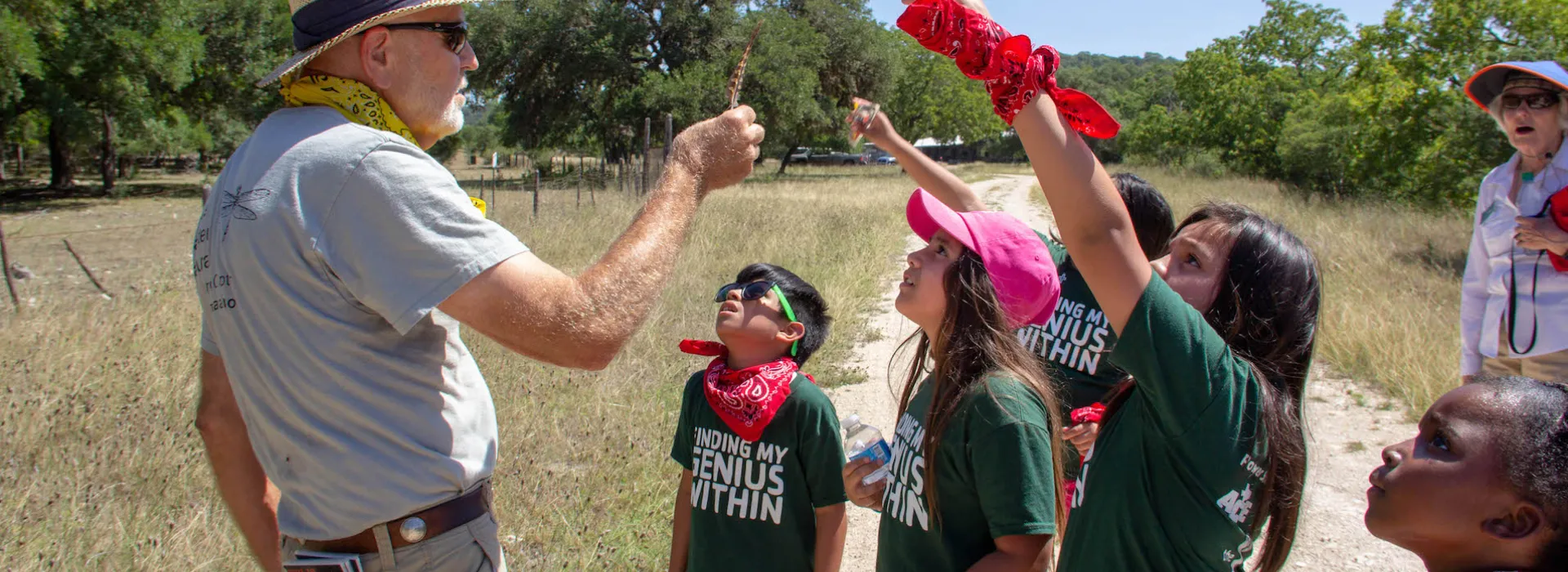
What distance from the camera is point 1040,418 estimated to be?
6.33 ft

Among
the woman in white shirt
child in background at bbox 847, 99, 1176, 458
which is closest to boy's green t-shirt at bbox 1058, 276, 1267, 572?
child in background at bbox 847, 99, 1176, 458

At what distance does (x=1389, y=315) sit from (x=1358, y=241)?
484 centimetres

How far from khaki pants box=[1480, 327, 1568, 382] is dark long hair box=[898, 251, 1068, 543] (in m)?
2.12

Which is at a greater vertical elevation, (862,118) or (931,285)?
(862,118)

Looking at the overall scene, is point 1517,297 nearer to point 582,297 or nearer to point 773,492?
point 773,492

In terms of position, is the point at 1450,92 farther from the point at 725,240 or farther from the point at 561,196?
the point at 561,196

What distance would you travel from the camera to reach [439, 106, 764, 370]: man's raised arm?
1492mm

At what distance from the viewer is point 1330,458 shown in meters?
4.88

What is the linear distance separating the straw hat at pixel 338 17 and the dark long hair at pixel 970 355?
1280 mm

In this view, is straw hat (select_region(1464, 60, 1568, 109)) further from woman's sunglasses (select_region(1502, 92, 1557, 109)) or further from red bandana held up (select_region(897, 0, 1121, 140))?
red bandana held up (select_region(897, 0, 1121, 140))

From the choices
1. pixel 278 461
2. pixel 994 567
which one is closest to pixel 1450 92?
pixel 994 567

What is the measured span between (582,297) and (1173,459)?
109 centimetres

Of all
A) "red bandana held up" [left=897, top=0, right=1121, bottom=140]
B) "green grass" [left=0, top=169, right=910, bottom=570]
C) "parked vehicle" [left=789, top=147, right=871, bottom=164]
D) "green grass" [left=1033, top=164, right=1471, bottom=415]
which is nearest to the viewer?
"red bandana held up" [left=897, top=0, right=1121, bottom=140]

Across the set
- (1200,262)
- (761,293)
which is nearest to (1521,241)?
(1200,262)
